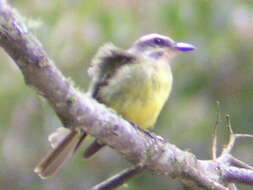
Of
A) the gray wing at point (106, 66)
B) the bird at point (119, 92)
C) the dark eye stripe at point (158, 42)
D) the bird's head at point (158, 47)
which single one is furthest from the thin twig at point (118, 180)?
the dark eye stripe at point (158, 42)

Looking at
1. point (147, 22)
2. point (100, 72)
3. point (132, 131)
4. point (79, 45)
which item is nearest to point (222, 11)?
point (147, 22)

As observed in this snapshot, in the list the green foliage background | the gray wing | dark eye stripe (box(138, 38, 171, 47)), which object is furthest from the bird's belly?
the green foliage background

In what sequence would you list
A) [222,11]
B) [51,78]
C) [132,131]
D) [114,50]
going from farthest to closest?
[222,11] → [114,50] → [132,131] → [51,78]

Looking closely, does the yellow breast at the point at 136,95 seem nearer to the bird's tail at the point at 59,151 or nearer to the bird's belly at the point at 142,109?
the bird's belly at the point at 142,109

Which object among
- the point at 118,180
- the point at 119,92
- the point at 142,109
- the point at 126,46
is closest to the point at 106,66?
the point at 119,92

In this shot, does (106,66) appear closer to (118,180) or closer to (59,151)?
(59,151)

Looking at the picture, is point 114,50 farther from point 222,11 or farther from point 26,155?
point 26,155
